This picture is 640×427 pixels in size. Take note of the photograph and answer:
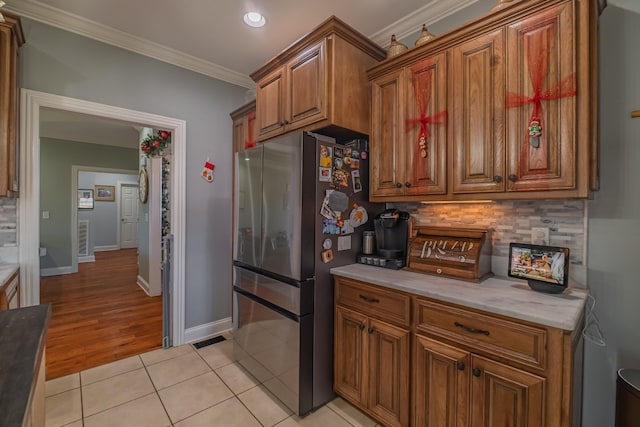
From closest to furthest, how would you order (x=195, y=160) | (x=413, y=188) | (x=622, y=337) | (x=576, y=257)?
1. (x=622, y=337)
2. (x=576, y=257)
3. (x=413, y=188)
4. (x=195, y=160)

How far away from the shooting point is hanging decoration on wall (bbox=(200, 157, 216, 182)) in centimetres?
294

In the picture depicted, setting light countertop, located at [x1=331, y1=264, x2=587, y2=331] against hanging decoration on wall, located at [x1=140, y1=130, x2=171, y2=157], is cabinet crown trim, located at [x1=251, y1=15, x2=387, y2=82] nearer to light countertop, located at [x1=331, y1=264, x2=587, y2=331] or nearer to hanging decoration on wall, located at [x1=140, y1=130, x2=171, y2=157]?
light countertop, located at [x1=331, y1=264, x2=587, y2=331]

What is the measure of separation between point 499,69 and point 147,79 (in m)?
2.73

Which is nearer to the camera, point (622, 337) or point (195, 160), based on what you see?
point (622, 337)

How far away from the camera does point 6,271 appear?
1863 mm

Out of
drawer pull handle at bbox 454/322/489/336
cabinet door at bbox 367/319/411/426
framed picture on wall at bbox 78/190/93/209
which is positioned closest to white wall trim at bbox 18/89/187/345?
cabinet door at bbox 367/319/411/426

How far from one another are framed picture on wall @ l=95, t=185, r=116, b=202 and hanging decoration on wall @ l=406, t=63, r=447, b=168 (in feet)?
30.3

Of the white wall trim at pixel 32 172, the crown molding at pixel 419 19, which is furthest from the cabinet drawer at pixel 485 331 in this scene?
the white wall trim at pixel 32 172

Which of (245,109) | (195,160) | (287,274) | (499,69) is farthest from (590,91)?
(195,160)

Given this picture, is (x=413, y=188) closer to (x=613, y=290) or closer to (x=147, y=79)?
(x=613, y=290)

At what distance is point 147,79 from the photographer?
258 cm

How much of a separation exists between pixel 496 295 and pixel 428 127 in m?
1.01

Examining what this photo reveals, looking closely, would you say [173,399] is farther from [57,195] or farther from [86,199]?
[86,199]

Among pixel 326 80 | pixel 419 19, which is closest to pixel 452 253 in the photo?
pixel 326 80
